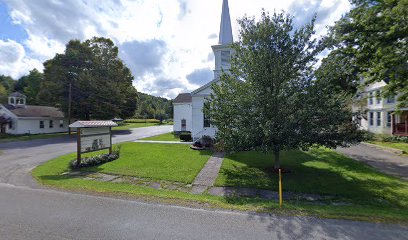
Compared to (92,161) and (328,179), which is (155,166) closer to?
(92,161)

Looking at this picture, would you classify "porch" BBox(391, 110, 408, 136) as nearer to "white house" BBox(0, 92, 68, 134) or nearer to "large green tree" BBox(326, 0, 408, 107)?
"large green tree" BBox(326, 0, 408, 107)

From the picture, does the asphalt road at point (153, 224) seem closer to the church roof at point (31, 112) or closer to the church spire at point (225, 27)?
the church spire at point (225, 27)

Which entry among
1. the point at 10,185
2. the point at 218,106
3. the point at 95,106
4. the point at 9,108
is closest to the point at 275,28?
the point at 218,106

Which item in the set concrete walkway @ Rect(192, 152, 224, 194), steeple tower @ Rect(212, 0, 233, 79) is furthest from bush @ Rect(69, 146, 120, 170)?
steeple tower @ Rect(212, 0, 233, 79)

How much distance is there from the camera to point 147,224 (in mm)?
4805

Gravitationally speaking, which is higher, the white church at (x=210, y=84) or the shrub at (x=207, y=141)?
the white church at (x=210, y=84)

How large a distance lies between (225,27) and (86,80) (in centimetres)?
2342

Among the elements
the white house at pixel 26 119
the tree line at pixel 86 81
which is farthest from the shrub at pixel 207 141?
A: the white house at pixel 26 119

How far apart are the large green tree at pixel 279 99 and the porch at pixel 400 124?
57.3ft

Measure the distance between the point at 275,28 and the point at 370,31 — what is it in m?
4.29

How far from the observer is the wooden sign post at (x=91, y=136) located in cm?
1125

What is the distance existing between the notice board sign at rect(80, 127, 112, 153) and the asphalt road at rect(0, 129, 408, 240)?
18.1 feet

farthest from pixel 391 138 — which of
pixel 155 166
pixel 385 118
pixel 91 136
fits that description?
pixel 91 136

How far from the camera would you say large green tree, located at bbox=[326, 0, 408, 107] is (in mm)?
8117
